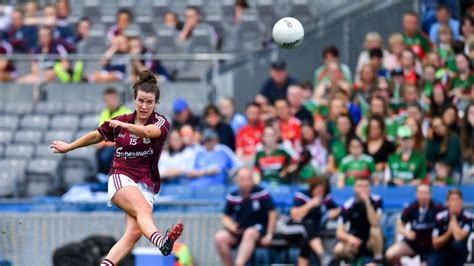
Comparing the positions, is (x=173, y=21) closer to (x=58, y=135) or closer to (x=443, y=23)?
(x=58, y=135)

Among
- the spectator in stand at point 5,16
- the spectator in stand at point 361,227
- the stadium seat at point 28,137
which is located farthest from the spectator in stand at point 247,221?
the spectator in stand at point 5,16

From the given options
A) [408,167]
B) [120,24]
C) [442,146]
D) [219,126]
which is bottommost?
[408,167]

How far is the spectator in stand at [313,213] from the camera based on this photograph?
16141 millimetres

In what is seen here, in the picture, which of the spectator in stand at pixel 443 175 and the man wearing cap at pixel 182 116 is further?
the man wearing cap at pixel 182 116

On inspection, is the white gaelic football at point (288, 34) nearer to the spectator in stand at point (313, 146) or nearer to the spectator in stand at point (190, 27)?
the spectator in stand at point (313, 146)

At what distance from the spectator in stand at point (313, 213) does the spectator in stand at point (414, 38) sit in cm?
428

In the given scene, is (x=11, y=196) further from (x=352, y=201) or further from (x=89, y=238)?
(x=352, y=201)

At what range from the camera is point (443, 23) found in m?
20.2

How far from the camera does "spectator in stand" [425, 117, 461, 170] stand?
56.5 ft

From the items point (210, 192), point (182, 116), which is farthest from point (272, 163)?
point (182, 116)

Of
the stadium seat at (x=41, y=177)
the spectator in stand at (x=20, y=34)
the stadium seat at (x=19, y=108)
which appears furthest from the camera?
the spectator in stand at (x=20, y=34)

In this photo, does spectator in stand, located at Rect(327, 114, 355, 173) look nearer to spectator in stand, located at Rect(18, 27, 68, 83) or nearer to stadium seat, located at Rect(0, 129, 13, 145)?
stadium seat, located at Rect(0, 129, 13, 145)

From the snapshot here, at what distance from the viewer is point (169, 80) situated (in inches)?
824

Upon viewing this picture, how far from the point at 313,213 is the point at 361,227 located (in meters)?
0.61
